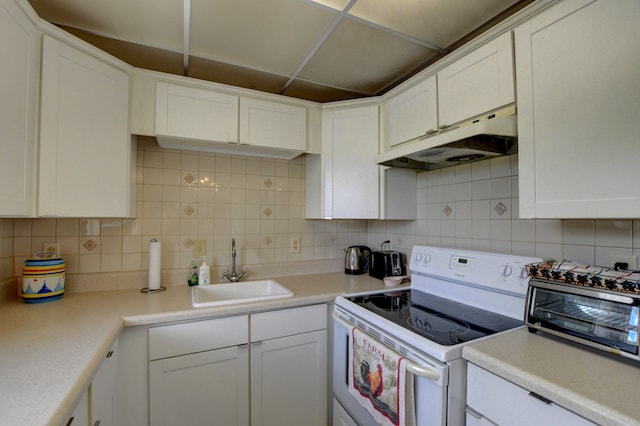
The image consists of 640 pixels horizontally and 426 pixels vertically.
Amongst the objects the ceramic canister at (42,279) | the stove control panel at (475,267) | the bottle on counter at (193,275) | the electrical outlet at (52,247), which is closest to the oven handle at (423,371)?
the stove control panel at (475,267)

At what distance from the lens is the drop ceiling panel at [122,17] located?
128cm

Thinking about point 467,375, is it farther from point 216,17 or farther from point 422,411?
point 216,17

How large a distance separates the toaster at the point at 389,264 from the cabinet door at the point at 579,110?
1024mm

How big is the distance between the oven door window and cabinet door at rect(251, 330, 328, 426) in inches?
42.5

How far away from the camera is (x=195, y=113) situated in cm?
169

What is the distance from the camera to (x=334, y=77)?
194 centimetres

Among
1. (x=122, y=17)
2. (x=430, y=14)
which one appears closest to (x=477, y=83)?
(x=430, y=14)

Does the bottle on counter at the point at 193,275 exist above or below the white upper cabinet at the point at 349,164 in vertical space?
below

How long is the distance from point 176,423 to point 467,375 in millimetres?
1334

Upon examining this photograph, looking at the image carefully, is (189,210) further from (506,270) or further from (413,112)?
(506,270)

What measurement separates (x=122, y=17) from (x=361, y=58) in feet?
3.98

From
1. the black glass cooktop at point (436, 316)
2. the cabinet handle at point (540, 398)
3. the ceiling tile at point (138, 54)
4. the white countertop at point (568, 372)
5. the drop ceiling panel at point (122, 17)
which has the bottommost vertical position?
the cabinet handle at point (540, 398)

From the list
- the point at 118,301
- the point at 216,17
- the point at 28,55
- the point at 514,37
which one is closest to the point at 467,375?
the point at 514,37

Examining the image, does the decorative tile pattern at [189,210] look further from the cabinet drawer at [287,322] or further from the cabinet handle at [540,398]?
the cabinet handle at [540,398]
